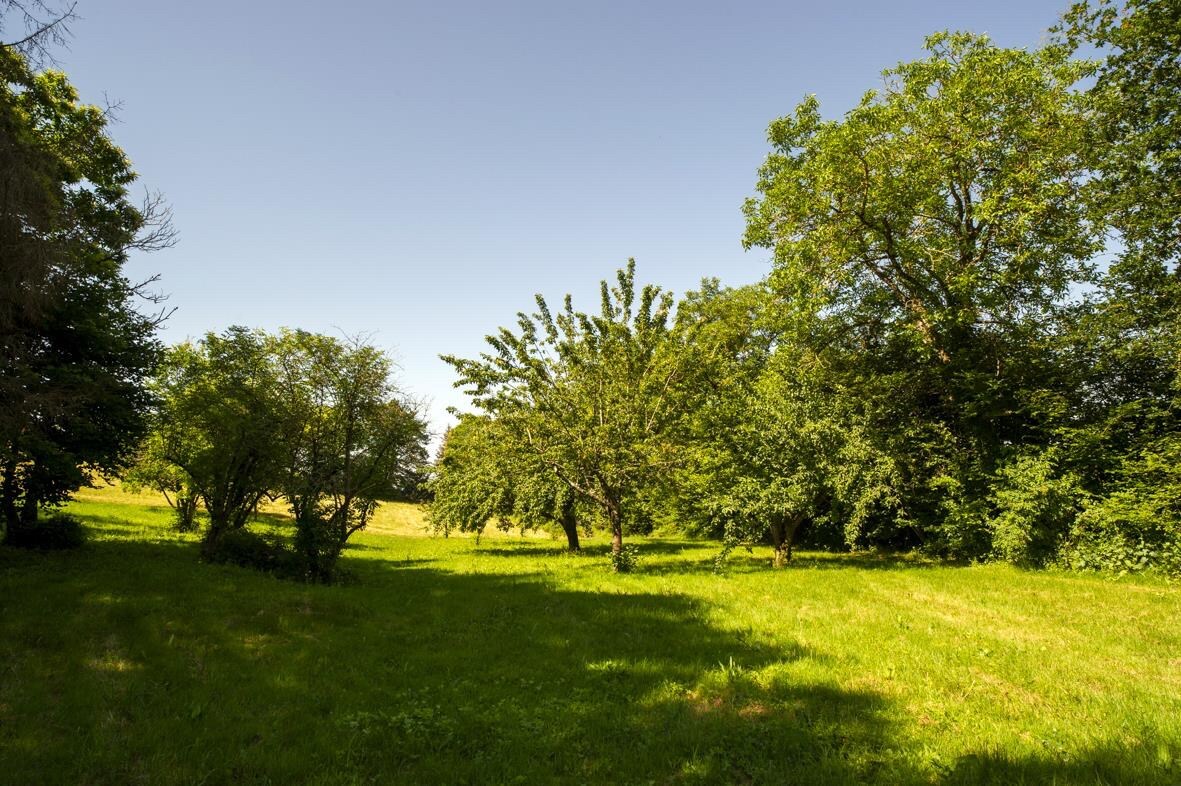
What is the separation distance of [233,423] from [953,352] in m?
27.3

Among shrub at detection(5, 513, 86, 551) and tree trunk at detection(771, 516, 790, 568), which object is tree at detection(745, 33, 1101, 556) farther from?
shrub at detection(5, 513, 86, 551)

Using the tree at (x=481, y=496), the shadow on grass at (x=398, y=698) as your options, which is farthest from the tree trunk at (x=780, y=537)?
the shadow on grass at (x=398, y=698)

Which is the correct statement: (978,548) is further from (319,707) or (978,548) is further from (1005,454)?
(319,707)

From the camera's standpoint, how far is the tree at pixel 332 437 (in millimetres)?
15523

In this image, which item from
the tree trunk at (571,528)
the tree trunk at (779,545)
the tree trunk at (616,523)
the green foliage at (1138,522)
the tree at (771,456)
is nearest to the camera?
the green foliage at (1138,522)

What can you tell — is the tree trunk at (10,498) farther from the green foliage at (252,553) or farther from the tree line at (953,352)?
the tree line at (953,352)

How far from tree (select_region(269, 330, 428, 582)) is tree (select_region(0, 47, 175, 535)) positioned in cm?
406

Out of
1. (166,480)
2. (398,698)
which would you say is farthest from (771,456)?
(166,480)

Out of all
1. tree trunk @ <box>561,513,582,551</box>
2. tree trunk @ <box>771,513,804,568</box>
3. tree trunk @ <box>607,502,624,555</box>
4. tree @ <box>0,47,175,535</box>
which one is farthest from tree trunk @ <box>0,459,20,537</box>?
tree trunk @ <box>771,513,804,568</box>

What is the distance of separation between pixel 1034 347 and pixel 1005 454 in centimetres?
438

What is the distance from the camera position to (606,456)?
A: 19.1 meters

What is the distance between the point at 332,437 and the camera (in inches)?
629

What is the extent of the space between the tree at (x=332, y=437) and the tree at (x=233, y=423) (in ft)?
1.57

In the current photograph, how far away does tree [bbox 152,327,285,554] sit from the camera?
1627 centimetres
